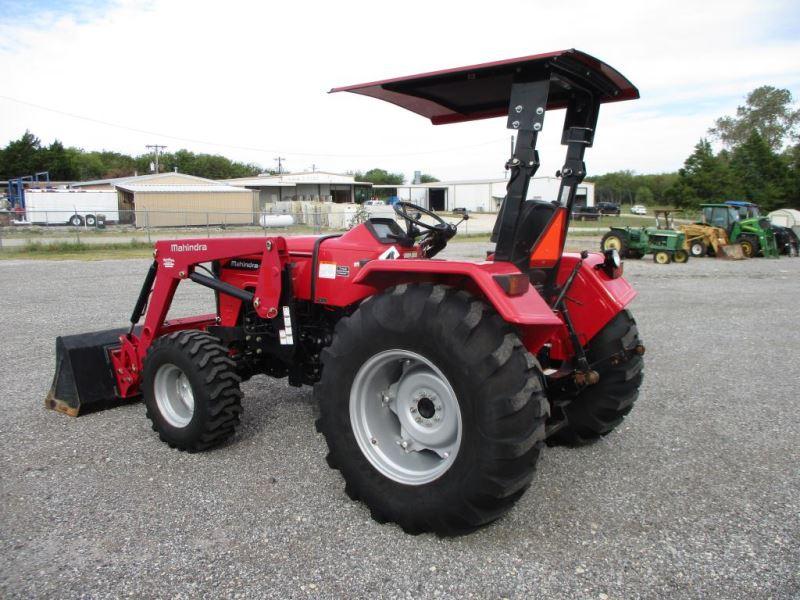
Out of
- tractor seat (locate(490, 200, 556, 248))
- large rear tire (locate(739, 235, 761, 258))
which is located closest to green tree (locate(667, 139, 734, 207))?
large rear tire (locate(739, 235, 761, 258))

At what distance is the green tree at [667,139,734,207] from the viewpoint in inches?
1703

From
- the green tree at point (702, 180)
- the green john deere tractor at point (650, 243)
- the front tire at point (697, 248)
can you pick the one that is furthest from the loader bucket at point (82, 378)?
the green tree at point (702, 180)

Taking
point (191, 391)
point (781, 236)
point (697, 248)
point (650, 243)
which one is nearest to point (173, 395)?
point (191, 391)

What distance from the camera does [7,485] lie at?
3449 mm

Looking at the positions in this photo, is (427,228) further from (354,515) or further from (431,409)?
(354,515)

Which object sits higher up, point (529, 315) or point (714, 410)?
point (529, 315)

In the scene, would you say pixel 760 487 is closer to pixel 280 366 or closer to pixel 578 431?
pixel 578 431

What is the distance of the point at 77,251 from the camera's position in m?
20.4

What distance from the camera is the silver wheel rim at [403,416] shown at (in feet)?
9.92

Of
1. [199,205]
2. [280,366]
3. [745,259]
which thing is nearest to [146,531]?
[280,366]

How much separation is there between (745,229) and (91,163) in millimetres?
83550

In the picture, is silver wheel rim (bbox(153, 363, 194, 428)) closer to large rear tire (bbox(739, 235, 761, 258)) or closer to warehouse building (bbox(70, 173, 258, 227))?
large rear tire (bbox(739, 235, 761, 258))

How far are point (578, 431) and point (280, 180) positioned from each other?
197 ft

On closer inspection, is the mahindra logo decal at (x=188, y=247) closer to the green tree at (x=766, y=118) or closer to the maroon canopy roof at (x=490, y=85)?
the maroon canopy roof at (x=490, y=85)
